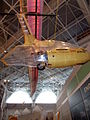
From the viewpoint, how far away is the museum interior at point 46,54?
4559 millimetres

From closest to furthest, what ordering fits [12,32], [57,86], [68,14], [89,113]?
[89,113] → [68,14] → [12,32] → [57,86]

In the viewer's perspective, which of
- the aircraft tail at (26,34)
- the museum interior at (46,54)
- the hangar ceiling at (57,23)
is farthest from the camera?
the hangar ceiling at (57,23)

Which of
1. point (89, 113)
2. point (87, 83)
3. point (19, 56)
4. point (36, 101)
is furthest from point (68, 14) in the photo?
point (36, 101)

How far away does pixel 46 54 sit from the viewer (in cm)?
443

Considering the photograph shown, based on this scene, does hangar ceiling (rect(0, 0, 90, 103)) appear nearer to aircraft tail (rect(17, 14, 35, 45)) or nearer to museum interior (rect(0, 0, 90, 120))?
museum interior (rect(0, 0, 90, 120))

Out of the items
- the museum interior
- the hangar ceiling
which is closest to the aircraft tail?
the museum interior

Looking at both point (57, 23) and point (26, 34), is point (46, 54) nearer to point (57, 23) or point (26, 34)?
point (26, 34)

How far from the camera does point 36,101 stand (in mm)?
25234

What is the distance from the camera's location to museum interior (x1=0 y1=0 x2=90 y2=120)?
179 inches

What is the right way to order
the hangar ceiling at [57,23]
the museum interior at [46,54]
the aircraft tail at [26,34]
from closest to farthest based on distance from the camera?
the museum interior at [46,54], the aircraft tail at [26,34], the hangar ceiling at [57,23]

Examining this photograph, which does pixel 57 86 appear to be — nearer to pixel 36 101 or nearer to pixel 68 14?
pixel 36 101

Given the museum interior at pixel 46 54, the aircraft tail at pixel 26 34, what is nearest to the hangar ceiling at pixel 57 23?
the museum interior at pixel 46 54

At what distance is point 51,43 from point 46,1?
22.6 ft

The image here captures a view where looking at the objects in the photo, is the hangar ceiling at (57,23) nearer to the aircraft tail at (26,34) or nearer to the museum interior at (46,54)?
the museum interior at (46,54)
